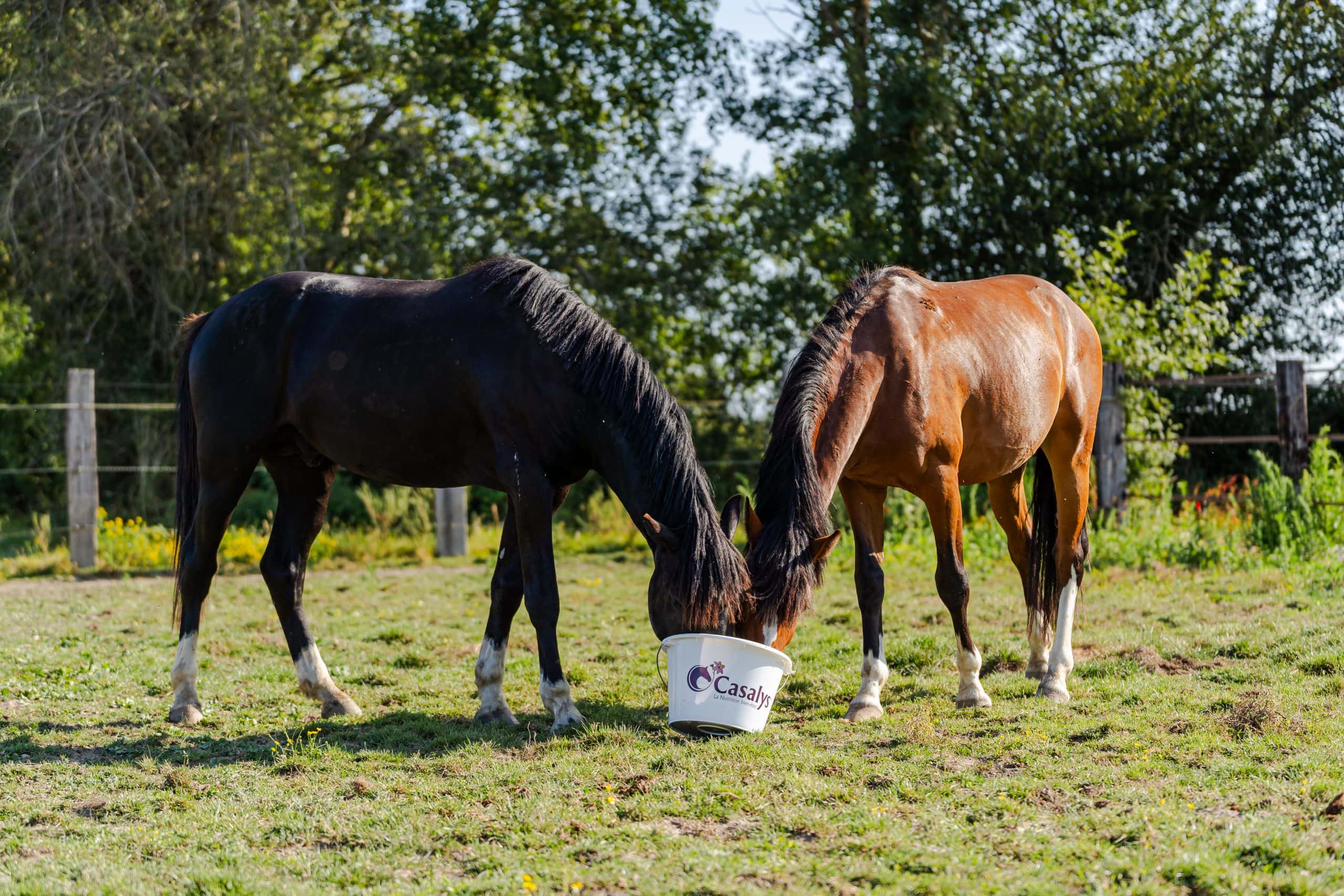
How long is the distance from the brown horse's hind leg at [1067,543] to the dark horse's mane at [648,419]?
178cm

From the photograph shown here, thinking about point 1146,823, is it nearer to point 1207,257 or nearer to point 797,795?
point 797,795

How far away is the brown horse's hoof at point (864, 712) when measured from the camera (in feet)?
14.8

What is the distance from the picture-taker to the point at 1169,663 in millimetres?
5285

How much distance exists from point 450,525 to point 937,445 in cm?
722

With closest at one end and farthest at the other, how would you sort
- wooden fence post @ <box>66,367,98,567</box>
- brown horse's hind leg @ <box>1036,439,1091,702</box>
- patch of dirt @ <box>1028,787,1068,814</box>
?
patch of dirt @ <box>1028,787,1068,814</box> → brown horse's hind leg @ <box>1036,439,1091,702</box> → wooden fence post @ <box>66,367,98,567</box>

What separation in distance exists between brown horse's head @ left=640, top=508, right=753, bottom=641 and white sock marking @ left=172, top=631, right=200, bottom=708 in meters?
2.14

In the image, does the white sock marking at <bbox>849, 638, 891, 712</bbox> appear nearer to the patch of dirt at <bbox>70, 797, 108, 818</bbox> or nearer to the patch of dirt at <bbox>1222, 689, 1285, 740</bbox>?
the patch of dirt at <bbox>1222, 689, 1285, 740</bbox>

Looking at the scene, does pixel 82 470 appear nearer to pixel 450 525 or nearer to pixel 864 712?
pixel 450 525

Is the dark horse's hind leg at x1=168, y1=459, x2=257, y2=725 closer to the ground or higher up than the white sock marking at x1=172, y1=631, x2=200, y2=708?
higher up

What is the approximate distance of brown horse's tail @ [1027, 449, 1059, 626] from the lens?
5.48 metres

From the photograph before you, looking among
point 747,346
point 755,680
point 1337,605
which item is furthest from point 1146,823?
point 747,346

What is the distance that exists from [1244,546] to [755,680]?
6211 millimetres

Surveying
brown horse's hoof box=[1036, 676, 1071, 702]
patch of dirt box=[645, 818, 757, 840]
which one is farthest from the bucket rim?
brown horse's hoof box=[1036, 676, 1071, 702]

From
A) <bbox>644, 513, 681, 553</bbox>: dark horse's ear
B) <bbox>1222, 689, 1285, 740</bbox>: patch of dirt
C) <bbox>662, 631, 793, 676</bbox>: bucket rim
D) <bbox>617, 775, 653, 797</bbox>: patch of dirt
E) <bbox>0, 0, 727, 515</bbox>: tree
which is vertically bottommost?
<bbox>617, 775, 653, 797</bbox>: patch of dirt
